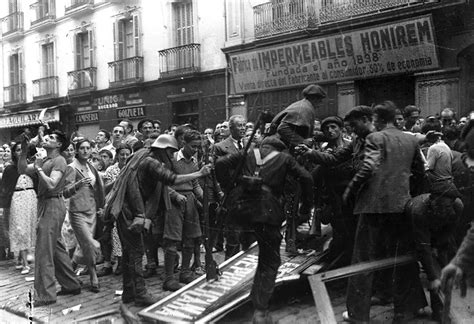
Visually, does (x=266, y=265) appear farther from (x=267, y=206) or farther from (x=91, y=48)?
(x=91, y=48)

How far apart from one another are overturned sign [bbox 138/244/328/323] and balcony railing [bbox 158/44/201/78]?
405 centimetres

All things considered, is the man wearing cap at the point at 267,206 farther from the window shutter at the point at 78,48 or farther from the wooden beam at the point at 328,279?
the window shutter at the point at 78,48

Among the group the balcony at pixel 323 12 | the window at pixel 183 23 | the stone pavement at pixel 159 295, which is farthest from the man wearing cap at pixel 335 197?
the window at pixel 183 23

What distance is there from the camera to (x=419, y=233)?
4.18 meters

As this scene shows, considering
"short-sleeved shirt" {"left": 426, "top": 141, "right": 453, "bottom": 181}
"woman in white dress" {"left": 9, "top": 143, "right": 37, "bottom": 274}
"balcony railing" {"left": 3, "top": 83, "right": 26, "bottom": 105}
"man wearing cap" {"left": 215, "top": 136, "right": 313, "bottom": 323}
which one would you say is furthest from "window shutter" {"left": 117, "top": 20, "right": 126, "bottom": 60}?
"short-sleeved shirt" {"left": 426, "top": 141, "right": 453, "bottom": 181}

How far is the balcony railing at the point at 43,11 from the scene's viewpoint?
9.20m

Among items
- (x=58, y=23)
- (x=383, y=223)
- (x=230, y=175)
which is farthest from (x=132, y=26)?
(x=383, y=223)

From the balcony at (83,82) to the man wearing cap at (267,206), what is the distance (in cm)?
583

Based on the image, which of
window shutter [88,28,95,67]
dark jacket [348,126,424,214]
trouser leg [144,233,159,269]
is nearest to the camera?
dark jacket [348,126,424,214]

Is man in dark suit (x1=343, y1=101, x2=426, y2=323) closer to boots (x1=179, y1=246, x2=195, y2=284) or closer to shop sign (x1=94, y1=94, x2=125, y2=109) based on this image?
boots (x1=179, y1=246, x2=195, y2=284)

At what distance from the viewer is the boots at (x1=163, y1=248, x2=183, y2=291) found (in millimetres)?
5615

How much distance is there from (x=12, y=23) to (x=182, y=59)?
3782 millimetres

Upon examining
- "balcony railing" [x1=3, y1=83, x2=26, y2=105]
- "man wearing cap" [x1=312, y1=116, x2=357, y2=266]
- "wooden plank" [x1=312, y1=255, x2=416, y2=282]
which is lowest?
"wooden plank" [x1=312, y1=255, x2=416, y2=282]

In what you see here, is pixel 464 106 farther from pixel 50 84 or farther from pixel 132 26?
pixel 50 84
